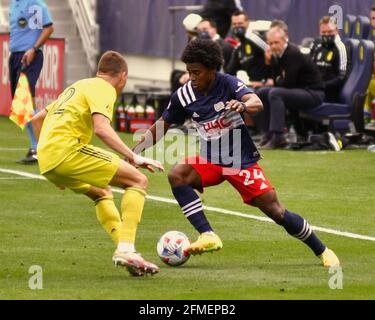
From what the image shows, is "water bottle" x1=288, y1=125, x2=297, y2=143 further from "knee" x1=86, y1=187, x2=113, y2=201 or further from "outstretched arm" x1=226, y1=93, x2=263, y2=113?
"outstretched arm" x1=226, y1=93, x2=263, y2=113

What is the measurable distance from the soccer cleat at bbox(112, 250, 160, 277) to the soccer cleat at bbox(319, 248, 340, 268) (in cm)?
135

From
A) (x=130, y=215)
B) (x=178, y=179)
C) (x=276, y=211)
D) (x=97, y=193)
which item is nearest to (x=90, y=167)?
(x=130, y=215)

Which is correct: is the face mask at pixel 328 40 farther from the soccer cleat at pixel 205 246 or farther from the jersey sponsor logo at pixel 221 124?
the soccer cleat at pixel 205 246

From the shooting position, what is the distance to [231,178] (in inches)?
414

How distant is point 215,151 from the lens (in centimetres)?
1062

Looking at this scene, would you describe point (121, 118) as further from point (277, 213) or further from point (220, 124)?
point (277, 213)

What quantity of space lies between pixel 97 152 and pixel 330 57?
1108 centimetres

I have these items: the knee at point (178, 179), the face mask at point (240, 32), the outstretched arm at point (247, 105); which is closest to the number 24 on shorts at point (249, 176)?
the knee at point (178, 179)

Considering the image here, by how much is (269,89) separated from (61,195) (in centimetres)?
633

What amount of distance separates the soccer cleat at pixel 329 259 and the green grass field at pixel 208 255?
0.08 m

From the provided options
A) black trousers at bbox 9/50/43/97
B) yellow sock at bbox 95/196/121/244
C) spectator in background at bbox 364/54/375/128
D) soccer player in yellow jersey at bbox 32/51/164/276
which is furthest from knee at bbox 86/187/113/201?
spectator in background at bbox 364/54/375/128

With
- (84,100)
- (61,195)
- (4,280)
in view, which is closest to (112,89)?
(84,100)

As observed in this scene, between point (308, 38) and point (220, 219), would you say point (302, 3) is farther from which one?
point (220, 219)

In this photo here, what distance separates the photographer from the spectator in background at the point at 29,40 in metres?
17.8
